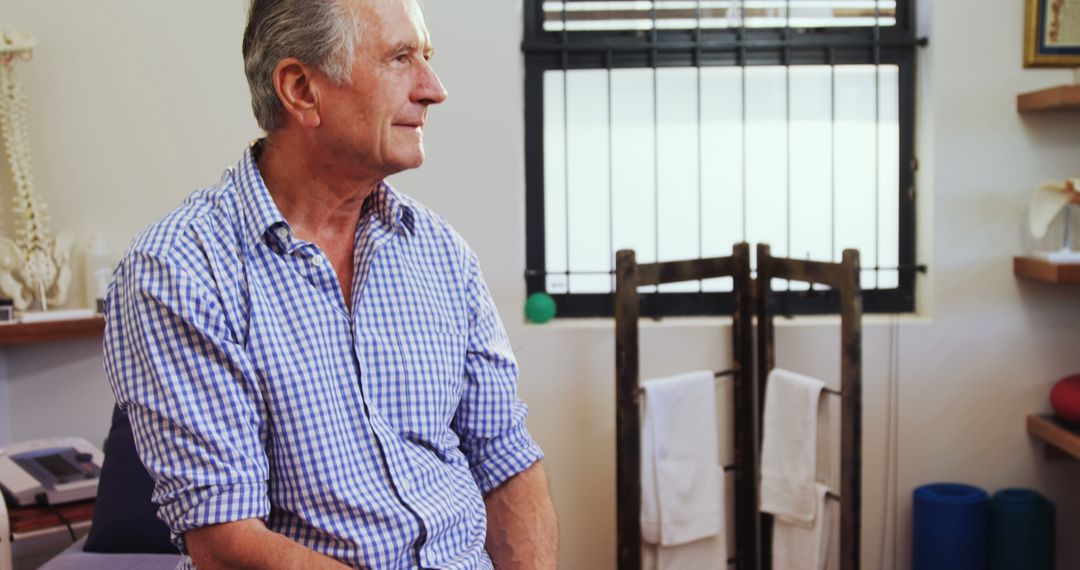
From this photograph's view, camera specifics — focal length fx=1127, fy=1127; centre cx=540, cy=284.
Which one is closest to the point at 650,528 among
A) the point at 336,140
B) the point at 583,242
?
the point at 583,242

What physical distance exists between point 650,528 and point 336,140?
1.39 metres

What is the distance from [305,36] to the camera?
1363mm

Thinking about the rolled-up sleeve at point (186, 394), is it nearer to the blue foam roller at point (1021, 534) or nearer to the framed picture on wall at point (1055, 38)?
the blue foam roller at point (1021, 534)

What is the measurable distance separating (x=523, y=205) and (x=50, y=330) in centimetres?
112

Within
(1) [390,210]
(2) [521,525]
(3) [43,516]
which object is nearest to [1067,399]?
(2) [521,525]

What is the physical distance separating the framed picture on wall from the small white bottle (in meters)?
2.21

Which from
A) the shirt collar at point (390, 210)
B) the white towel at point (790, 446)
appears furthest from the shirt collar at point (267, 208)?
the white towel at point (790, 446)

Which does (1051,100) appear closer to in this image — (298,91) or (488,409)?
(488,409)

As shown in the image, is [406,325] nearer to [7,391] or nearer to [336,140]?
[336,140]

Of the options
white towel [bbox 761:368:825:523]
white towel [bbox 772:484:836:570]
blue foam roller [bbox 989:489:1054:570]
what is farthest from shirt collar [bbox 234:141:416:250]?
blue foam roller [bbox 989:489:1054:570]

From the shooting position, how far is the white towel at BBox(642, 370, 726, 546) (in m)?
2.46

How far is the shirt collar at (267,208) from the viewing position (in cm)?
133

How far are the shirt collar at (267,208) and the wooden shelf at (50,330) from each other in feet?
4.36

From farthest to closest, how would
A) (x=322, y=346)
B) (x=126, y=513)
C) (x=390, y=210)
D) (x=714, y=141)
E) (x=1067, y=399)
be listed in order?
(x=714, y=141), (x=1067, y=399), (x=126, y=513), (x=390, y=210), (x=322, y=346)
